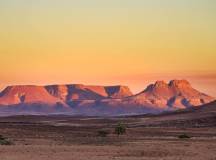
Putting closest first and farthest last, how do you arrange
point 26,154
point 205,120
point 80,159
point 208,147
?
point 80,159 → point 26,154 → point 208,147 → point 205,120

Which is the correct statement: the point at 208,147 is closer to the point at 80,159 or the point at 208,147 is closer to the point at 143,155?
the point at 143,155

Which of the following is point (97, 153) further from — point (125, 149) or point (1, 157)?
point (1, 157)

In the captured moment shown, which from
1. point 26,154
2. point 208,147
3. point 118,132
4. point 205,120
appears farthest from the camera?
point 205,120

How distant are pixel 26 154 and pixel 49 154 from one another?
4.82 ft

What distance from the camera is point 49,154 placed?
38.4 m

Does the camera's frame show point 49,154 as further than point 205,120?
No

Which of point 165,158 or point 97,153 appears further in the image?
point 97,153

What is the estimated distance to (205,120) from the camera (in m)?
115

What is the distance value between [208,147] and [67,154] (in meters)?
13.1

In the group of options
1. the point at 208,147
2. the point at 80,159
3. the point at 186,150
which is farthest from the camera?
the point at 208,147

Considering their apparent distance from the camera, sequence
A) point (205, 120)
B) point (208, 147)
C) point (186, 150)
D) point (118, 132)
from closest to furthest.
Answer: point (186, 150), point (208, 147), point (118, 132), point (205, 120)

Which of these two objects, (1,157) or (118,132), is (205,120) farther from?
(1,157)

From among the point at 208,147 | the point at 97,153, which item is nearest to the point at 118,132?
the point at 208,147

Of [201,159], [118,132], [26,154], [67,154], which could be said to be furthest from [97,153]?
[118,132]
